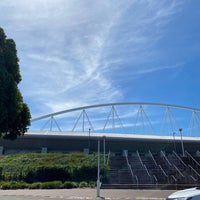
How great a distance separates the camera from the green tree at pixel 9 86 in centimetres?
1350

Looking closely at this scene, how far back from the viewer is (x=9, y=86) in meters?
14.0

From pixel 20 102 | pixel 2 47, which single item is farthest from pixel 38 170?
pixel 2 47

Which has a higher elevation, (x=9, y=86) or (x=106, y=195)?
(x=9, y=86)

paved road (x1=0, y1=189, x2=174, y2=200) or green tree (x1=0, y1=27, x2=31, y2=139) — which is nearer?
green tree (x1=0, y1=27, x2=31, y2=139)

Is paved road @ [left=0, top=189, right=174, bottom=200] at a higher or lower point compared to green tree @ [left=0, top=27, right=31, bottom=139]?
A: lower

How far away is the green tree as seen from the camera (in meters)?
13.5

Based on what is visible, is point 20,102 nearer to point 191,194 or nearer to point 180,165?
point 191,194

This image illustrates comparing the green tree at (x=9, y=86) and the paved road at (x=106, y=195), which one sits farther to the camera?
the paved road at (x=106, y=195)

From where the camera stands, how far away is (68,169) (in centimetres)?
3722

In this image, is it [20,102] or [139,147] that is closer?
[20,102]

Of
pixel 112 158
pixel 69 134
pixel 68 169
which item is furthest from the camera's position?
pixel 69 134

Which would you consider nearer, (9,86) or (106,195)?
(9,86)

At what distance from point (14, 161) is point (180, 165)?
28.0 meters

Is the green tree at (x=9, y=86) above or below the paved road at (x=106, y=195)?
above
